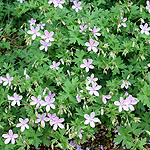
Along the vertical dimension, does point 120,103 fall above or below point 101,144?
above

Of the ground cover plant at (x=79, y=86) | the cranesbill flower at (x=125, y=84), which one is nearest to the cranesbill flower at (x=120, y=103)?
the ground cover plant at (x=79, y=86)

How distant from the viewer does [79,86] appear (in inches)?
109

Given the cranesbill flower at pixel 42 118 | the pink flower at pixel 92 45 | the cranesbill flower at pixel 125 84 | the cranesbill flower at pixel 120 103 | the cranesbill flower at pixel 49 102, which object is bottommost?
the cranesbill flower at pixel 42 118

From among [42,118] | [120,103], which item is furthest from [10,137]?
[120,103]

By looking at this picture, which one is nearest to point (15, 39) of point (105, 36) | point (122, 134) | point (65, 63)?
point (65, 63)

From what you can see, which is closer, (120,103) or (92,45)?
(120,103)

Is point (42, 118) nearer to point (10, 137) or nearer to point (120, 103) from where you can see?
point (10, 137)

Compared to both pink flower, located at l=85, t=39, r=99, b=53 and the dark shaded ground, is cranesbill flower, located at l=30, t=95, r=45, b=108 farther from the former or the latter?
the dark shaded ground

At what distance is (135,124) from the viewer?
2.73m

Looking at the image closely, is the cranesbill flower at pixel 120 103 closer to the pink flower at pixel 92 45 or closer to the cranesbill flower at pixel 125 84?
the cranesbill flower at pixel 125 84

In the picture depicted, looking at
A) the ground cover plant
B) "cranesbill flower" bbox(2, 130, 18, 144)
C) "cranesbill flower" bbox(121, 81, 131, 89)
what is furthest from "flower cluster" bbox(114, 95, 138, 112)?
"cranesbill flower" bbox(2, 130, 18, 144)

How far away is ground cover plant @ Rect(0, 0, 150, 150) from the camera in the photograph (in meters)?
2.62

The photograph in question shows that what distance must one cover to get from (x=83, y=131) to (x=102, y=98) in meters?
0.48

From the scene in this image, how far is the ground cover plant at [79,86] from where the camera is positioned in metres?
2.62
